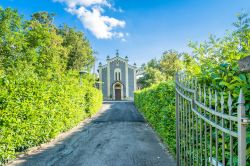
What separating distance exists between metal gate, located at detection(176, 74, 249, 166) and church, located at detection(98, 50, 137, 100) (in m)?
35.5

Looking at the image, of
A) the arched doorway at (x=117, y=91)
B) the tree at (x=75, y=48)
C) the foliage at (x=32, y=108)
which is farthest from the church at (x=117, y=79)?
the foliage at (x=32, y=108)

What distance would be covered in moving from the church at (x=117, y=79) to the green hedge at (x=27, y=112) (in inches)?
1210

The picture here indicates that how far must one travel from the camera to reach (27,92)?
5.72m

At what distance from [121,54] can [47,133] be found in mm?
35852

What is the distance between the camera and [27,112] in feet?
18.6

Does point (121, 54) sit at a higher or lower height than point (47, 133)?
higher

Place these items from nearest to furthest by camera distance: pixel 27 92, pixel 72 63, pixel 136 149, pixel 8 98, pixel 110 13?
pixel 8 98 < pixel 27 92 < pixel 136 149 < pixel 110 13 < pixel 72 63

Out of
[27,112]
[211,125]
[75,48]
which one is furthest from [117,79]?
[211,125]

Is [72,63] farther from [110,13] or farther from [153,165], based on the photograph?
[153,165]

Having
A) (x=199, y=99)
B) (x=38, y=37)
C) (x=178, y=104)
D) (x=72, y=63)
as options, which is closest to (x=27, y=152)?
(x=178, y=104)

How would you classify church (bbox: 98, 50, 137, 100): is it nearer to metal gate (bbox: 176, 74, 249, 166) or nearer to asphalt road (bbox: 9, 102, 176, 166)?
asphalt road (bbox: 9, 102, 176, 166)

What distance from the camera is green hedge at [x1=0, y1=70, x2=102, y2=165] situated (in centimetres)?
479

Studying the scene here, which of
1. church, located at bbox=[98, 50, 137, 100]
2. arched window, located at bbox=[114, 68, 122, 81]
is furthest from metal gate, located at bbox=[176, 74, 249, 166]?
arched window, located at bbox=[114, 68, 122, 81]

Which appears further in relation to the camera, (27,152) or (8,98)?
(27,152)
